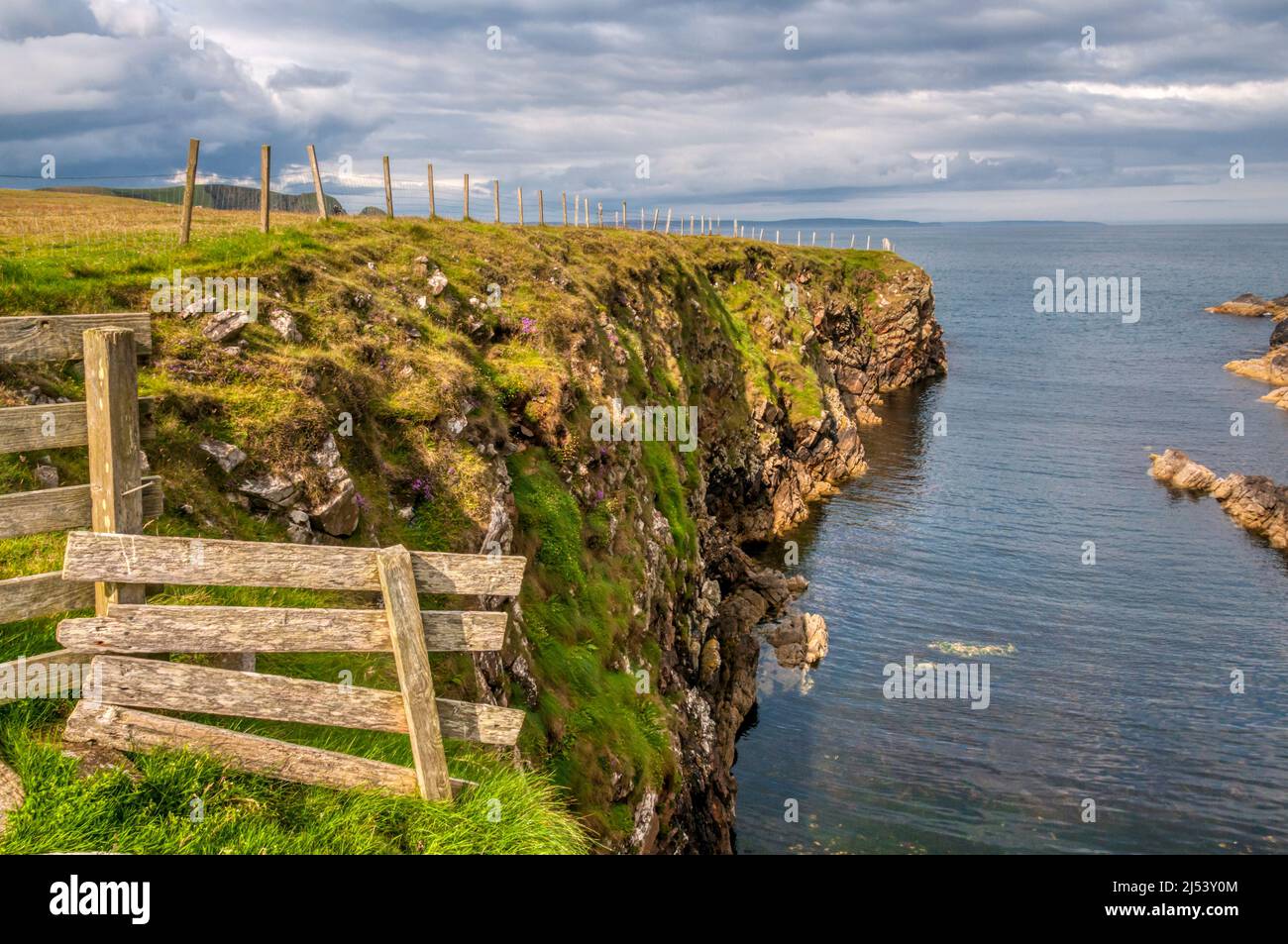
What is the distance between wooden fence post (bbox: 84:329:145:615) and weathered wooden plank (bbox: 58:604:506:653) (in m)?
0.47

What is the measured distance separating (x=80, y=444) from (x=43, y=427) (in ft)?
1.46

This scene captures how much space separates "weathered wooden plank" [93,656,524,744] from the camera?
9406 millimetres

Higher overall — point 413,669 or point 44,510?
point 44,510

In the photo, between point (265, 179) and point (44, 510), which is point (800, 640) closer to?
point (265, 179)

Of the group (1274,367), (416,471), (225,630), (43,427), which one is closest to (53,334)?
(43,427)

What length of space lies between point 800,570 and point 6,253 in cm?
4839

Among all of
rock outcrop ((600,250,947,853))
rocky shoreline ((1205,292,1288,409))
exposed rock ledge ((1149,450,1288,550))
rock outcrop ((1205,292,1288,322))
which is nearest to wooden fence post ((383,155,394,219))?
rock outcrop ((600,250,947,853))

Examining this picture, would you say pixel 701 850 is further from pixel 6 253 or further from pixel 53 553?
pixel 6 253

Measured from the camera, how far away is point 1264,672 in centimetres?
4753

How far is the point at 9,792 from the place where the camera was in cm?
855

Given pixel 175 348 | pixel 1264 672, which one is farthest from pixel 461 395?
pixel 1264 672

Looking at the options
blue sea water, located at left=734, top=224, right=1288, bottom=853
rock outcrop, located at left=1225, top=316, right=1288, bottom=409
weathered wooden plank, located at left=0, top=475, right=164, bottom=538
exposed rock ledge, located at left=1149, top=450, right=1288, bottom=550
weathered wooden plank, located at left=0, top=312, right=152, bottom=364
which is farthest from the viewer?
rock outcrop, located at left=1225, top=316, right=1288, bottom=409

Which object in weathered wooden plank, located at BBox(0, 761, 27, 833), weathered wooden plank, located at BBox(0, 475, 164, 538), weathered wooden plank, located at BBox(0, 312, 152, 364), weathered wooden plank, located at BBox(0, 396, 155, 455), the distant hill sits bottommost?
weathered wooden plank, located at BBox(0, 761, 27, 833)

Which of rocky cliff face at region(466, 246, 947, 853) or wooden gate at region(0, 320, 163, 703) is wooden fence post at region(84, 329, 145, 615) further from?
rocky cliff face at region(466, 246, 947, 853)
